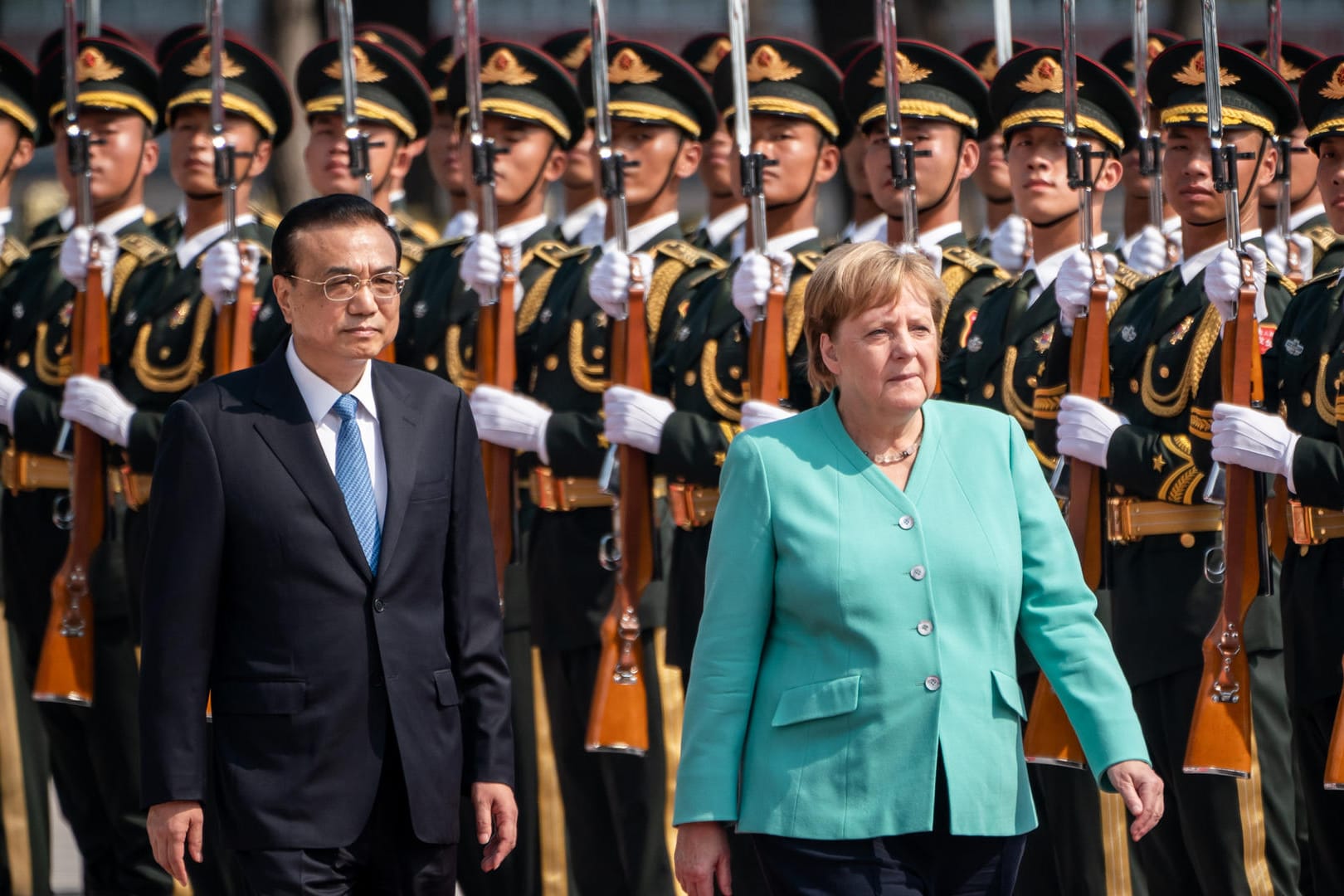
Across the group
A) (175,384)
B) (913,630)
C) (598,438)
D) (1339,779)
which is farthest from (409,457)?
(175,384)

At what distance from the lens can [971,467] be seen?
4.10m

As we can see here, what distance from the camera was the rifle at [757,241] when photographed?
6.63 metres

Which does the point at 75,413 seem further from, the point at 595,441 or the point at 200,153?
the point at 595,441

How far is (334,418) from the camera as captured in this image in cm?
440

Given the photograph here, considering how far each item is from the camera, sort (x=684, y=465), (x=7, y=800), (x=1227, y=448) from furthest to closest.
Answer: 1. (x=7, y=800)
2. (x=684, y=465)
3. (x=1227, y=448)

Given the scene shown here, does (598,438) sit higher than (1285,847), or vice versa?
(598,438)

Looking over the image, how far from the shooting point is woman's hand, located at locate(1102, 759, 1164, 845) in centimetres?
394

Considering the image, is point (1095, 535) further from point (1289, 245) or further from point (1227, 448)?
point (1289, 245)

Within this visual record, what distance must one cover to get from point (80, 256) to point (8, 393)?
1.87 ft

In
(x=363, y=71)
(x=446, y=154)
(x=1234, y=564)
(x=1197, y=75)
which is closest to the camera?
(x=1234, y=564)

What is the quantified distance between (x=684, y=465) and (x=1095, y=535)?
3.96 feet

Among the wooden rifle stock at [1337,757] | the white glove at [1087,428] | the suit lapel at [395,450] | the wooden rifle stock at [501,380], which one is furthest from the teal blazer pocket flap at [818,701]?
the wooden rifle stock at [501,380]

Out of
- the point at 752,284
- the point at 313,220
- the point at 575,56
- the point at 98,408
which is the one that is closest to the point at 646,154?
the point at 752,284

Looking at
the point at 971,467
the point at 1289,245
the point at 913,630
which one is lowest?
the point at 913,630
